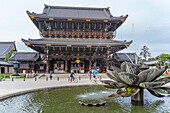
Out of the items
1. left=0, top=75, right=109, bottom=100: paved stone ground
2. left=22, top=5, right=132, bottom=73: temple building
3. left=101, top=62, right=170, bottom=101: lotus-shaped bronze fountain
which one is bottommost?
left=0, top=75, right=109, bottom=100: paved stone ground

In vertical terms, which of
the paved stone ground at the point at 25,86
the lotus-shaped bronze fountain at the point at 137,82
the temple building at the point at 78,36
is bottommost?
the paved stone ground at the point at 25,86

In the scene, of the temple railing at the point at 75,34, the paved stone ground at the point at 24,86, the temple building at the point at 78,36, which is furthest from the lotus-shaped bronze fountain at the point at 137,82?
the temple railing at the point at 75,34

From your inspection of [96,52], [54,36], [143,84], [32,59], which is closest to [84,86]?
[143,84]

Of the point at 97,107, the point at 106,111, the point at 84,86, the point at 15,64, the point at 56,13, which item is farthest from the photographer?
the point at 56,13

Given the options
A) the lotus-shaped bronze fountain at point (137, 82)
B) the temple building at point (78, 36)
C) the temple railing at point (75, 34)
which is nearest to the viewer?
the lotus-shaped bronze fountain at point (137, 82)

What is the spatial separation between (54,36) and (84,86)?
1729 centimetres

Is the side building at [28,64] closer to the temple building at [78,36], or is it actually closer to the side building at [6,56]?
the temple building at [78,36]

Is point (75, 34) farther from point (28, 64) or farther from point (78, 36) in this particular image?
point (28, 64)

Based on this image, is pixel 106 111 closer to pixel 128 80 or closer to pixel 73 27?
pixel 128 80

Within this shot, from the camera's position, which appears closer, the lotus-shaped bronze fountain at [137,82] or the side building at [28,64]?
the lotus-shaped bronze fountain at [137,82]

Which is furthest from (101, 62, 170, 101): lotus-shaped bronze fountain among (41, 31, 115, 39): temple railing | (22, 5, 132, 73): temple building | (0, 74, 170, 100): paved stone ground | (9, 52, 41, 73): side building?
(9, 52, 41, 73): side building

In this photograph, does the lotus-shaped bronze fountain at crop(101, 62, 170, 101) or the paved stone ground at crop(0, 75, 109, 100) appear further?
the paved stone ground at crop(0, 75, 109, 100)

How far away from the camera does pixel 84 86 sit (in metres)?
14.3

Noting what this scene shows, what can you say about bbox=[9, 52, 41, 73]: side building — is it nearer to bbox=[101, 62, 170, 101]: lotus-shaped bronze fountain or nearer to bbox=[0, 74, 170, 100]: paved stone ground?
bbox=[0, 74, 170, 100]: paved stone ground
